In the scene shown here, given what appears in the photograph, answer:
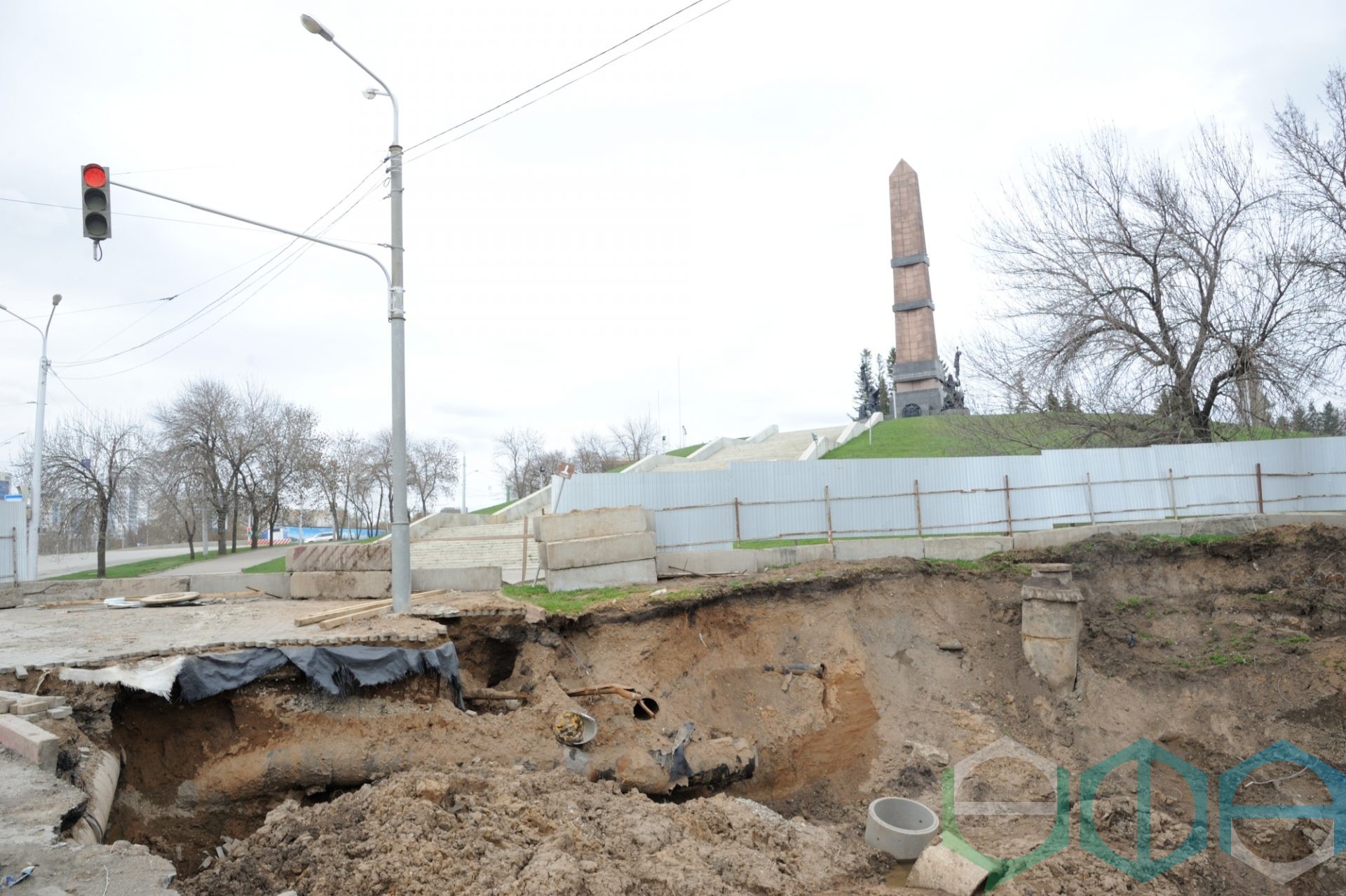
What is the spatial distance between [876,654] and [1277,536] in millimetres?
7738

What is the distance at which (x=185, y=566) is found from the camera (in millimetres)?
25656

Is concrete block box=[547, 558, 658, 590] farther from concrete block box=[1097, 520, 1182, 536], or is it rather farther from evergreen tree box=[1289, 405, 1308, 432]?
evergreen tree box=[1289, 405, 1308, 432]

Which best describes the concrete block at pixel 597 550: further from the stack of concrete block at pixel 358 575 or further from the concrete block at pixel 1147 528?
the concrete block at pixel 1147 528

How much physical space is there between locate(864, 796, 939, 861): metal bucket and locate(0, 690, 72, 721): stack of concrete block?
844 centimetres

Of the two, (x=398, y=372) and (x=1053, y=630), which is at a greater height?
(x=398, y=372)

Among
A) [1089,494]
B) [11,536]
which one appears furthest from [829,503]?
[11,536]

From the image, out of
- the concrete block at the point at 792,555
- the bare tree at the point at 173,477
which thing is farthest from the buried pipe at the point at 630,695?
the bare tree at the point at 173,477

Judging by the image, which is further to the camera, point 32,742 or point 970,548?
point 970,548

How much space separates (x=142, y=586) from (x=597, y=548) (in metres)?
9.39

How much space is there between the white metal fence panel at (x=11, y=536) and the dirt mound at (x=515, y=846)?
1485 cm

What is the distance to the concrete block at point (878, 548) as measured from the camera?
14062mm

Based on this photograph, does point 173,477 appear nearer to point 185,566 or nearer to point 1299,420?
point 185,566

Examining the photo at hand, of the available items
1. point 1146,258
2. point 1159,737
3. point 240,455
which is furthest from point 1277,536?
point 240,455
